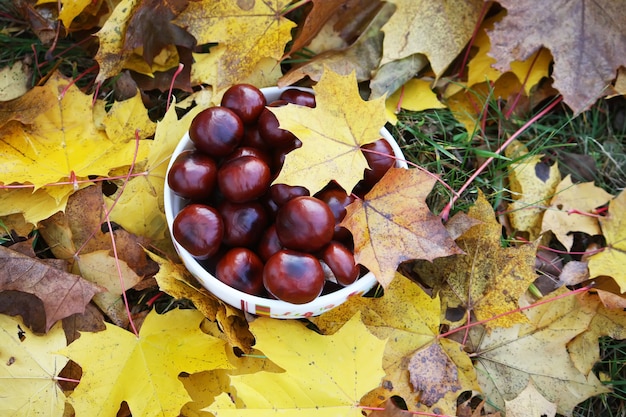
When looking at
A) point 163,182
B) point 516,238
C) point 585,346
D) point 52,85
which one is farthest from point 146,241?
point 585,346

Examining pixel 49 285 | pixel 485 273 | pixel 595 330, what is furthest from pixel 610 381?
pixel 49 285

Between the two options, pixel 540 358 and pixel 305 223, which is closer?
pixel 305 223

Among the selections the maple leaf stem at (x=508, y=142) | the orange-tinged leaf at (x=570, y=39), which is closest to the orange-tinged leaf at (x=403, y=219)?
the maple leaf stem at (x=508, y=142)

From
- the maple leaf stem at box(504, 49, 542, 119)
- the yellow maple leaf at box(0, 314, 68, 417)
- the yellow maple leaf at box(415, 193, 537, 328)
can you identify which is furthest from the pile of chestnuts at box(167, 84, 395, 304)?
the maple leaf stem at box(504, 49, 542, 119)

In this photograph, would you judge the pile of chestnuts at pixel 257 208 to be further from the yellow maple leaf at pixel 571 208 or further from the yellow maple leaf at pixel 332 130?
the yellow maple leaf at pixel 571 208

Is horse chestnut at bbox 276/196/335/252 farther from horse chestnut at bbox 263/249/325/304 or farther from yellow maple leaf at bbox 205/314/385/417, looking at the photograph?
yellow maple leaf at bbox 205/314/385/417

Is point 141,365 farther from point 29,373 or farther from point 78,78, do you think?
point 78,78

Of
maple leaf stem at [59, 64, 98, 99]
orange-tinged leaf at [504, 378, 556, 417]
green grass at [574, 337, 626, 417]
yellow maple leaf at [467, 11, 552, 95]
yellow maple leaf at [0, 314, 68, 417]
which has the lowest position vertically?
green grass at [574, 337, 626, 417]

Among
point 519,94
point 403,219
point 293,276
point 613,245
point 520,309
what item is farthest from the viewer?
point 519,94
